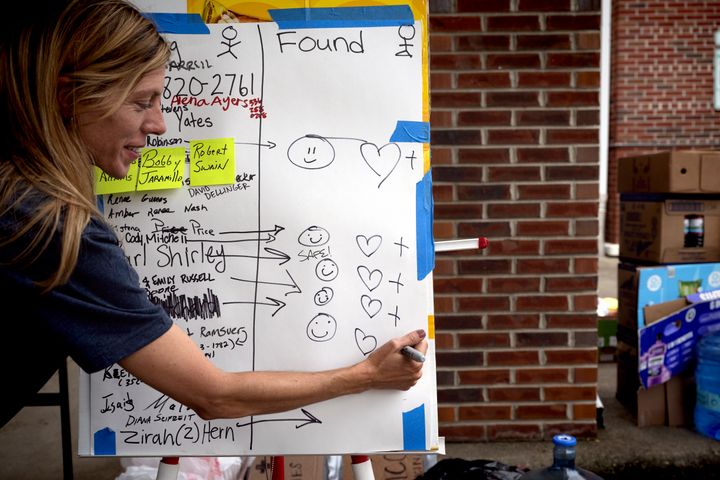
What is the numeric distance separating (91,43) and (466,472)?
191cm

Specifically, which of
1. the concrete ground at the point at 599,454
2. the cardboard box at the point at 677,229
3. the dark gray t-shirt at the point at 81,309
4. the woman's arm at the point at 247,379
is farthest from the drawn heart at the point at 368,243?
the cardboard box at the point at 677,229

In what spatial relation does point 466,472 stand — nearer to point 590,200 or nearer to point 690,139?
point 590,200

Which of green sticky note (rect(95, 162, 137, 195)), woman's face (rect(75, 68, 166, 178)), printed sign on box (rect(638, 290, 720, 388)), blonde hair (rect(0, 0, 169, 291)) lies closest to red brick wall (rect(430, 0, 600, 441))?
printed sign on box (rect(638, 290, 720, 388))

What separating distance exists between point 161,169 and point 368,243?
1.88 feet

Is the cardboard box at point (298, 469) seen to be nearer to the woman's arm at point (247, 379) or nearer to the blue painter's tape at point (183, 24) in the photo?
the woman's arm at point (247, 379)

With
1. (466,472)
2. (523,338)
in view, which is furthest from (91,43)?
(523,338)

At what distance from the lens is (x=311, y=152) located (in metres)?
1.63

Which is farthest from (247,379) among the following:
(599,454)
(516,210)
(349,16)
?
(599,454)

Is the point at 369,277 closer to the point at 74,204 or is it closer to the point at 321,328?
the point at 321,328

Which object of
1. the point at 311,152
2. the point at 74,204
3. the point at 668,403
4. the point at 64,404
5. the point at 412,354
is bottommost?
the point at 668,403

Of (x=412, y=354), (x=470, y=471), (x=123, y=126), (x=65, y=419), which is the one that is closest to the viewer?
(x=123, y=126)

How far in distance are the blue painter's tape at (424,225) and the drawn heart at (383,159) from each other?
8cm

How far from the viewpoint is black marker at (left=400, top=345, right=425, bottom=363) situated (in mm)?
1510

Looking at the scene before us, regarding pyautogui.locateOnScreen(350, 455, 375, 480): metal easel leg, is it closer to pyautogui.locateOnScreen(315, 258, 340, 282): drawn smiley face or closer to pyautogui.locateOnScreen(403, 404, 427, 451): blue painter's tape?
pyautogui.locateOnScreen(403, 404, 427, 451): blue painter's tape
